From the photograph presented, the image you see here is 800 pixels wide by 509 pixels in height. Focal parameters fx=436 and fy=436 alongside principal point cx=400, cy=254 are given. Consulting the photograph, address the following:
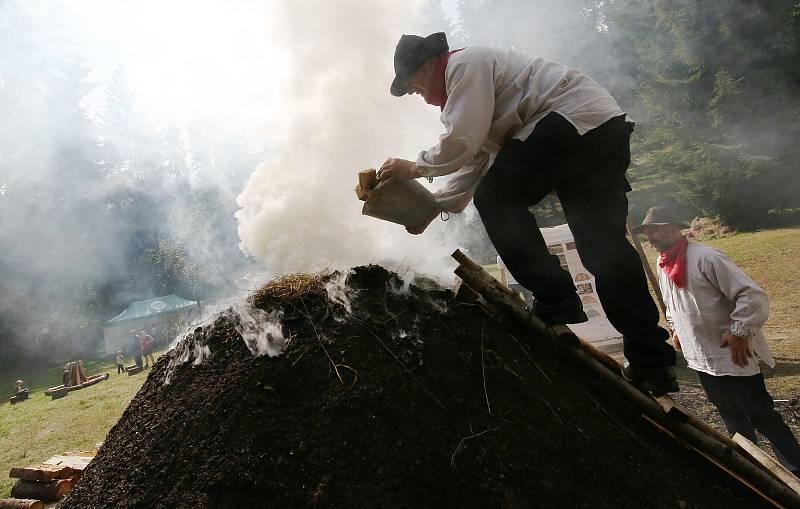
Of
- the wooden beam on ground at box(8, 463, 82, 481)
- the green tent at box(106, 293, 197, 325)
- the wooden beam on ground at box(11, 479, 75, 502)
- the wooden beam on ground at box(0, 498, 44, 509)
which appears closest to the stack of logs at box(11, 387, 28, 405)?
the green tent at box(106, 293, 197, 325)

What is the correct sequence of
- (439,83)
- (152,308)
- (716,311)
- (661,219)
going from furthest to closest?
1. (152,308)
2. (661,219)
3. (716,311)
4. (439,83)

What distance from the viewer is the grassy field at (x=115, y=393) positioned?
20.7ft

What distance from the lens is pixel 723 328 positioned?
3492mm

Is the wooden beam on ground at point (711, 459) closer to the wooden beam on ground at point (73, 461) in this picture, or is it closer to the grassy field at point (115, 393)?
the grassy field at point (115, 393)

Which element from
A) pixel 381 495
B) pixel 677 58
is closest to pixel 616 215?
pixel 381 495

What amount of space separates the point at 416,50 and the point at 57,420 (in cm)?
1194

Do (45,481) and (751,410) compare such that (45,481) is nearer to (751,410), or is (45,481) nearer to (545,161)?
(545,161)

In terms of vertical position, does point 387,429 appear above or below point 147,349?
below

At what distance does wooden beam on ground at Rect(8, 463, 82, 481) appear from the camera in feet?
12.4

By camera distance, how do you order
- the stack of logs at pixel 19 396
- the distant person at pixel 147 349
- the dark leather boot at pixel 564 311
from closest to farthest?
the dark leather boot at pixel 564 311 < the stack of logs at pixel 19 396 < the distant person at pixel 147 349

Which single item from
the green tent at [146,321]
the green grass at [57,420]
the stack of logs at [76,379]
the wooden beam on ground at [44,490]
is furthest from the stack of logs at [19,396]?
the wooden beam on ground at [44,490]

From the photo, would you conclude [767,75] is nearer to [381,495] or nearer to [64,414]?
[381,495]

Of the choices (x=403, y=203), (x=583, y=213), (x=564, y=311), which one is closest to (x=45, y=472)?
(x=403, y=203)

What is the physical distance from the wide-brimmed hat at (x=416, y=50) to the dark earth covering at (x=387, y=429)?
4.39 ft
